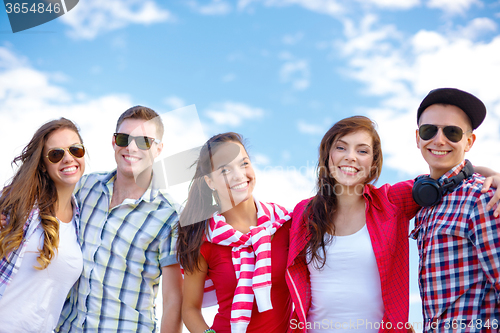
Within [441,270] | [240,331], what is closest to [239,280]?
[240,331]

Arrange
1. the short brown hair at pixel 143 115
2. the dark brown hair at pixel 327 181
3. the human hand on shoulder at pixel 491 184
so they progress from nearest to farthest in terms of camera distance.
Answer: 1. the human hand on shoulder at pixel 491 184
2. the dark brown hair at pixel 327 181
3. the short brown hair at pixel 143 115

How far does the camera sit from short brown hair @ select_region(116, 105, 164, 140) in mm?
5195

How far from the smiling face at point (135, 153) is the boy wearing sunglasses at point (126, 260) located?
26 millimetres

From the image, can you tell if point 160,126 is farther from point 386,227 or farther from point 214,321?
point 386,227

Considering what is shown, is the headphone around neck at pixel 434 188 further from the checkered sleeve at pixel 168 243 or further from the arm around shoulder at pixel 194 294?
the checkered sleeve at pixel 168 243

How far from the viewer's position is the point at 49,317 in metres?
4.33

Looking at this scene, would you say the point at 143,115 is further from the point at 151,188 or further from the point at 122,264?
the point at 122,264

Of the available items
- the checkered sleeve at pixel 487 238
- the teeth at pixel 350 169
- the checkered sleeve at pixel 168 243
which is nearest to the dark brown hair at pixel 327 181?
the teeth at pixel 350 169

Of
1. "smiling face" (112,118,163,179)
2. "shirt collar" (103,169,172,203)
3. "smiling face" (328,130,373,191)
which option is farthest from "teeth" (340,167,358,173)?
"smiling face" (112,118,163,179)

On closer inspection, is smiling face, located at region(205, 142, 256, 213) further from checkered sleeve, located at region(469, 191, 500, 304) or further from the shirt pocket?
checkered sleeve, located at region(469, 191, 500, 304)

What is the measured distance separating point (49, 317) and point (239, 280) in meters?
2.26

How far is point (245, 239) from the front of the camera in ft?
13.3

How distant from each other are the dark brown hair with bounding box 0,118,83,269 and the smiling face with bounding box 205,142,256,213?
191cm

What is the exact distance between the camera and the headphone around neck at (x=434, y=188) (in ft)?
11.3
